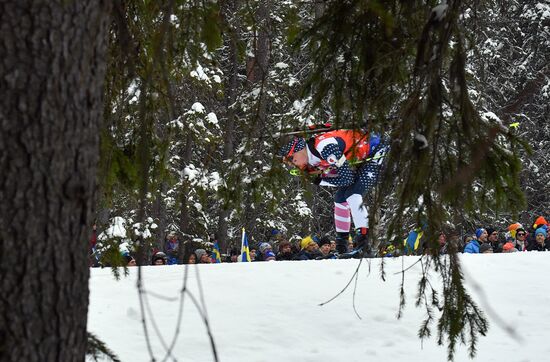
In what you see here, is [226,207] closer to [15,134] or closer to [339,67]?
[339,67]

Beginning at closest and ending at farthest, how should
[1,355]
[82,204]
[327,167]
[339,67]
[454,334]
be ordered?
[1,355]
[82,204]
[454,334]
[339,67]
[327,167]

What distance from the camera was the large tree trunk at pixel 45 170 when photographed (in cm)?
193

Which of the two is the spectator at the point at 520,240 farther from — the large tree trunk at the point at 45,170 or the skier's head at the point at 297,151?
the large tree trunk at the point at 45,170

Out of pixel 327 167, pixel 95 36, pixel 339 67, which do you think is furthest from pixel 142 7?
pixel 327 167

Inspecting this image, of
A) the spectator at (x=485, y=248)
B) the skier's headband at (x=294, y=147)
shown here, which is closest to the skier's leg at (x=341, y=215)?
the skier's headband at (x=294, y=147)

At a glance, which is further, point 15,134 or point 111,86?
point 111,86

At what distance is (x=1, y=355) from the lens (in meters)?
1.93

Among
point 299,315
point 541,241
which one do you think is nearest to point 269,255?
point 541,241

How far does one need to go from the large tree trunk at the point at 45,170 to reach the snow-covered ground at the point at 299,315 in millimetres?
3367

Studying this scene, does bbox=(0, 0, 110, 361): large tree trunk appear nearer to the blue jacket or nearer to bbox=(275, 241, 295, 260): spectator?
bbox=(275, 241, 295, 260): spectator

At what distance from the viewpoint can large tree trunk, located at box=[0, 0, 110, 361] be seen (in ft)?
6.33

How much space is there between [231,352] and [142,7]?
2.68 meters

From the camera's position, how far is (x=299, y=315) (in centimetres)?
643

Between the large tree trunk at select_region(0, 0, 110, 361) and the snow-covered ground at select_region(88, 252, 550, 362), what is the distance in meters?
3.37
